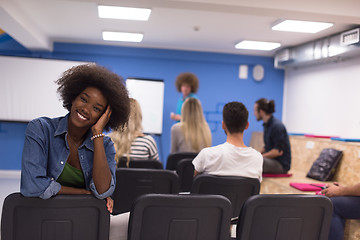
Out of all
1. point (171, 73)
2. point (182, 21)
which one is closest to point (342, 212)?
point (182, 21)

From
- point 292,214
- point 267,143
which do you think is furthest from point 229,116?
point 267,143

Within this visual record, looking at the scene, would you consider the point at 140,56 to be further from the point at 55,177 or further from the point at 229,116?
the point at 55,177

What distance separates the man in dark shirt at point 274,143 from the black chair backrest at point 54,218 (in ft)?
10.5

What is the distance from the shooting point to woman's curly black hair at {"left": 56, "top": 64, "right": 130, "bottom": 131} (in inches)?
65.7

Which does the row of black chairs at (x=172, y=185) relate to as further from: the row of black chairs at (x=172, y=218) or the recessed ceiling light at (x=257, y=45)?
the recessed ceiling light at (x=257, y=45)

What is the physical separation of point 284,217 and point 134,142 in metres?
1.59

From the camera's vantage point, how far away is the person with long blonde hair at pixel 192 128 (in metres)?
3.47

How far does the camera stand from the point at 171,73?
680 cm

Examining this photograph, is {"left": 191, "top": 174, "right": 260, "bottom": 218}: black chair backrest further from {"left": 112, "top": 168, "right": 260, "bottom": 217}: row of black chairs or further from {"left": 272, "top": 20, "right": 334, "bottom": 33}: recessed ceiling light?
{"left": 272, "top": 20, "right": 334, "bottom": 33}: recessed ceiling light

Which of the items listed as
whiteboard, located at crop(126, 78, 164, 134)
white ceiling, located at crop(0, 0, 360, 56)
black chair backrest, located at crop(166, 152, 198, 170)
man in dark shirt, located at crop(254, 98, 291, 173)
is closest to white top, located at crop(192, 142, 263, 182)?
black chair backrest, located at crop(166, 152, 198, 170)

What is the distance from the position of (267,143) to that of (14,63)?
453 centimetres

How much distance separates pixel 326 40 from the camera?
5.25 metres

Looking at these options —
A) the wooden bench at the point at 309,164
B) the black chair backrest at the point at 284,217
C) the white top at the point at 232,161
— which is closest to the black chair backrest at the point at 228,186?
the white top at the point at 232,161

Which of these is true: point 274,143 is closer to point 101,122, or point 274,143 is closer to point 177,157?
point 177,157
